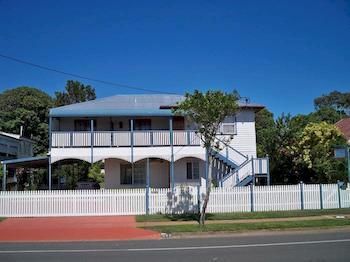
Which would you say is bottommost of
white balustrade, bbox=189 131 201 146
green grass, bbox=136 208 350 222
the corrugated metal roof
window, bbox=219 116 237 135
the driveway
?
the driveway

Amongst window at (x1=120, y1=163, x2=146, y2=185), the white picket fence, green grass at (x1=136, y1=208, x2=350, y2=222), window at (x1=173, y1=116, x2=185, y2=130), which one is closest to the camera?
green grass at (x1=136, y1=208, x2=350, y2=222)

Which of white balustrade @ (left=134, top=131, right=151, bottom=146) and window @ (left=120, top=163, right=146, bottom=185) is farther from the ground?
white balustrade @ (left=134, top=131, right=151, bottom=146)

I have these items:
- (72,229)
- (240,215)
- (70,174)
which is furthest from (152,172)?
(72,229)

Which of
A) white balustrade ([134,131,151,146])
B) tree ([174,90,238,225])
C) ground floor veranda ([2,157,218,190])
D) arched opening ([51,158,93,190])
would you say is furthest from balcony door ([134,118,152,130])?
tree ([174,90,238,225])

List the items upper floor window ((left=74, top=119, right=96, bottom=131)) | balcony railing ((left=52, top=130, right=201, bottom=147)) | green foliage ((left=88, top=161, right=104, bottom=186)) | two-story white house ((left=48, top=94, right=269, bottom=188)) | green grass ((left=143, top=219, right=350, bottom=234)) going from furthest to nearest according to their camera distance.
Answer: green foliage ((left=88, top=161, right=104, bottom=186)) → upper floor window ((left=74, top=119, right=96, bottom=131)) → balcony railing ((left=52, top=130, right=201, bottom=147)) → two-story white house ((left=48, top=94, right=269, bottom=188)) → green grass ((left=143, top=219, right=350, bottom=234))

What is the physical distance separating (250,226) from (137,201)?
6723mm

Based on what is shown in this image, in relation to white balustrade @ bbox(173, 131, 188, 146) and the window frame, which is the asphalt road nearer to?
white balustrade @ bbox(173, 131, 188, 146)

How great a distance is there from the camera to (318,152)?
2584cm

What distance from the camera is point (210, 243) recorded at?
44.0ft

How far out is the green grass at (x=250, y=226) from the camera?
16.1 meters

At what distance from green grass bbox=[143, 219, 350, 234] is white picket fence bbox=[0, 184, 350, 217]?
424 centimetres

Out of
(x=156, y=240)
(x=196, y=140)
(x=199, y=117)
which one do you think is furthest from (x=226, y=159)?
(x=156, y=240)

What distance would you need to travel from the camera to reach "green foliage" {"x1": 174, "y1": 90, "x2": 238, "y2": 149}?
16.8 metres

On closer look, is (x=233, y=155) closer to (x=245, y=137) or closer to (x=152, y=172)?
(x=245, y=137)
